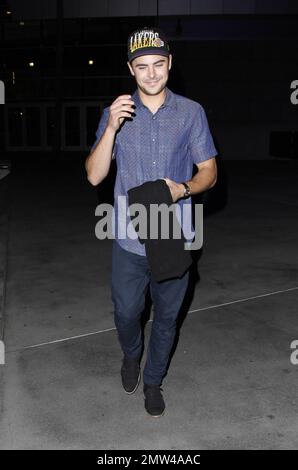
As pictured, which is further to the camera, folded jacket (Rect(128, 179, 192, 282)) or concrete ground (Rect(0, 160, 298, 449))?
concrete ground (Rect(0, 160, 298, 449))

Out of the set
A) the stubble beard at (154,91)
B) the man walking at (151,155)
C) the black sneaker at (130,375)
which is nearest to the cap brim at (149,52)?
the man walking at (151,155)

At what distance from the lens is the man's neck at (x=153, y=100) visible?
268 cm

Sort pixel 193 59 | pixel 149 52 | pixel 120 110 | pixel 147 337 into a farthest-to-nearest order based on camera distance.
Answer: pixel 193 59 → pixel 147 337 → pixel 149 52 → pixel 120 110

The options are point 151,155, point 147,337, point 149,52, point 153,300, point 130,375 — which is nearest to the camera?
point 149,52

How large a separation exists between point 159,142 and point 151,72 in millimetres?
332

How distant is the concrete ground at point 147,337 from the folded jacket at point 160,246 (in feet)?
2.80

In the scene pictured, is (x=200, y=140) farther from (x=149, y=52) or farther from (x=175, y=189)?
(x=149, y=52)

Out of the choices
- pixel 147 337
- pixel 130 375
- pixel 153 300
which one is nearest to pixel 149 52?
pixel 153 300

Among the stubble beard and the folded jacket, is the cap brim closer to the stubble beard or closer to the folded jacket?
the stubble beard

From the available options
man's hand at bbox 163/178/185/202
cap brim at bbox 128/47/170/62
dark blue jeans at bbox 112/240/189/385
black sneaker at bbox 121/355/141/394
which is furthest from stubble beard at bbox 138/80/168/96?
black sneaker at bbox 121/355/141/394

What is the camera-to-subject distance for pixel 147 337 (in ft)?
13.4

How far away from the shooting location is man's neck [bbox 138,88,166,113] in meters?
2.68

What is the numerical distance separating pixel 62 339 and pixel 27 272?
6.36ft

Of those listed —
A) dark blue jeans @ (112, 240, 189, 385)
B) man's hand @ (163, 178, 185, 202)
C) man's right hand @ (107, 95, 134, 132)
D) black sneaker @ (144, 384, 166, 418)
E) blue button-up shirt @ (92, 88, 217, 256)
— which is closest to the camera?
man's right hand @ (107, 95, 134, 132)
